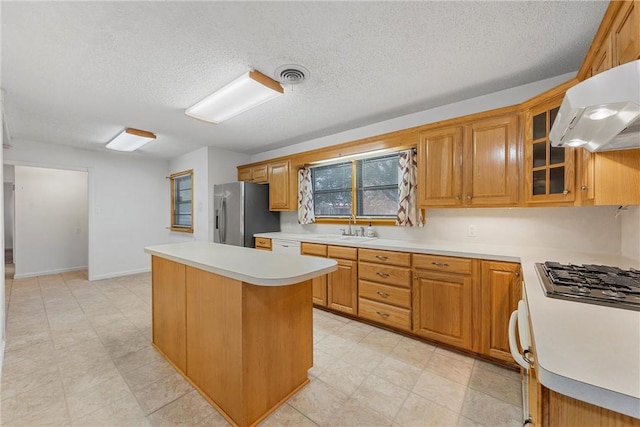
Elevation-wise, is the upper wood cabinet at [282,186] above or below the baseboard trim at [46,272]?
above

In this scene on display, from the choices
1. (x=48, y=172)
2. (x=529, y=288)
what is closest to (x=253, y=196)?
(x=529, y=288)

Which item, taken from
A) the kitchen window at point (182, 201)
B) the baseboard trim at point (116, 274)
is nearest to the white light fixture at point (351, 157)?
the kitchen window at point (182, 201)

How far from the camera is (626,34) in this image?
3.86ft

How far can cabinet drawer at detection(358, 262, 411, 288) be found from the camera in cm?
251

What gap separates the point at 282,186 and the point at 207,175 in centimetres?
146

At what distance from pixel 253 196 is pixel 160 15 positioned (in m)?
2.78

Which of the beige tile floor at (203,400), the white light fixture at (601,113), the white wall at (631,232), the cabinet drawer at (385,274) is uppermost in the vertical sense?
the white light fixture at (601,113)

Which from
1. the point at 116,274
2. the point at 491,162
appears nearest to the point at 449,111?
the point at 491,162

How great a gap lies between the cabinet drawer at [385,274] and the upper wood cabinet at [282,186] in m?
1.67

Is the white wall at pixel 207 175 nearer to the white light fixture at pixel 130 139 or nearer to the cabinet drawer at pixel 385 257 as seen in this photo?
the white light fixture at pixel 130 139

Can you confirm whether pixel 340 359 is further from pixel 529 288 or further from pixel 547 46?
pixel 547 46

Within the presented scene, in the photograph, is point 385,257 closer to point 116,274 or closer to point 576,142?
point 576,142

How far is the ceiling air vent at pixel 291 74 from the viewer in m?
2.00

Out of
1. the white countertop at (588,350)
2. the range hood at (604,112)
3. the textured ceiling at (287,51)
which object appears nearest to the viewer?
the white countertop at (588,350)
